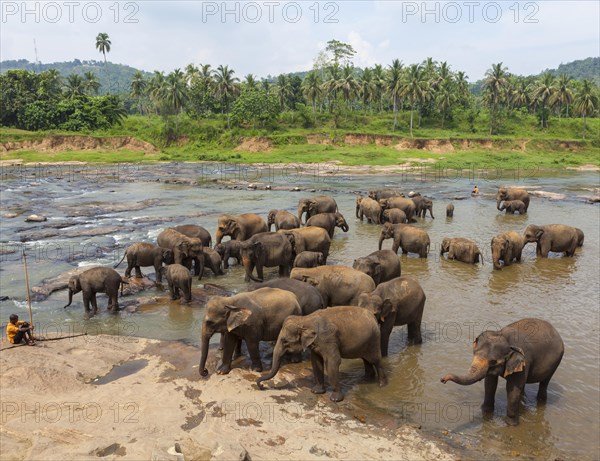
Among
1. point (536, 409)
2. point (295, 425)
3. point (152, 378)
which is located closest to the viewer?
point (295, 425)

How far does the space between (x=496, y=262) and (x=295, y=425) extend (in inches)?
435

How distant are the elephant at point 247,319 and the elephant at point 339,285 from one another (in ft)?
5.38

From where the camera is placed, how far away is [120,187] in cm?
4069

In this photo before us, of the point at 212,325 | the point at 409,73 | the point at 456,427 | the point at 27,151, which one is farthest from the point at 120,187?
the point at 409,73

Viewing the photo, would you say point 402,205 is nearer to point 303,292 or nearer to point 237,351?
point 303,292

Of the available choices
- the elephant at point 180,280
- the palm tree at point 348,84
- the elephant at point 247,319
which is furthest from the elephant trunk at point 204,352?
the palm tree at point 348,84

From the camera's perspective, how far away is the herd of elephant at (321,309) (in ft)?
25.5

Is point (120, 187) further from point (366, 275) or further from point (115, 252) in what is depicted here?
point (366, 275)

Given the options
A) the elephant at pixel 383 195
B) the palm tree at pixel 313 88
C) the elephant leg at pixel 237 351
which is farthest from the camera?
the palm tree at pixel 313 88

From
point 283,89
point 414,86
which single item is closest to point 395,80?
point 414,86

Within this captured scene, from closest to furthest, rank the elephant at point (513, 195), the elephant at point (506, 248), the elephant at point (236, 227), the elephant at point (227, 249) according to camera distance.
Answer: the elephant at point (227, 249), the elephant at point (506, 248), the elephant at point (236, 227), the elephant at point (513, 195)

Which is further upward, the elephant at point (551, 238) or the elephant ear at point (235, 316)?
the elephant ear at point (235, 316)

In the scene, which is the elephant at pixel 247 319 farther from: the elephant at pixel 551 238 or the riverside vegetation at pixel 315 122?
the riverside vegetation at pixel 315 122

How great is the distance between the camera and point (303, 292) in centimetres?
1014
